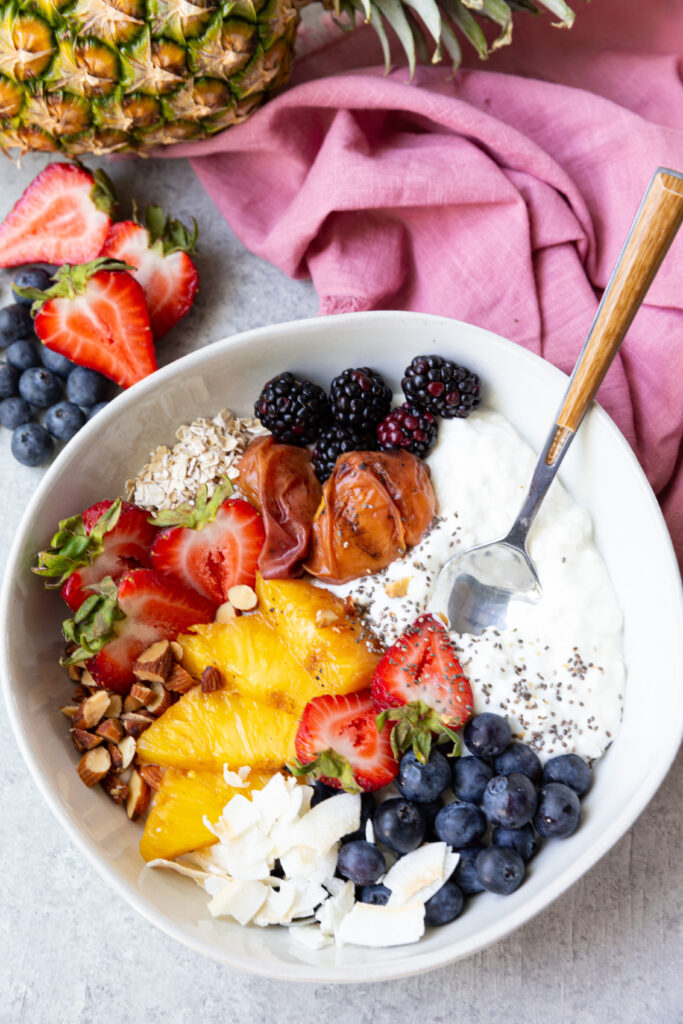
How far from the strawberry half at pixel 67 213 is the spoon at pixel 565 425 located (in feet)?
3.89

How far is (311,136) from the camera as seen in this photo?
216 centimetres

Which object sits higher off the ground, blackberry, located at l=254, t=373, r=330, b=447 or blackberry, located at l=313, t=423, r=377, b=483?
blackberry, located at l=254, t=373, r=330, b=447

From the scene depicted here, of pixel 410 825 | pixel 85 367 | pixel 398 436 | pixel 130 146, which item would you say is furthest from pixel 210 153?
pixel 410 825

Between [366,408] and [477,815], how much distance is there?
0.87m

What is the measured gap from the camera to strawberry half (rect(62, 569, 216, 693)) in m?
1.79

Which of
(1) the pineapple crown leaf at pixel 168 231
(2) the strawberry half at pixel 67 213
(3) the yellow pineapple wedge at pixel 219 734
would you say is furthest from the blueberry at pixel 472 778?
(2) the strawberry half at pixel 67 213

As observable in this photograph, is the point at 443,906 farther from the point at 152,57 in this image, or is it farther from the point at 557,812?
the point at 152,57

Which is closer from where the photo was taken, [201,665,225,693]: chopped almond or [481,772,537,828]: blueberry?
[481,772,537,828]: blueberry

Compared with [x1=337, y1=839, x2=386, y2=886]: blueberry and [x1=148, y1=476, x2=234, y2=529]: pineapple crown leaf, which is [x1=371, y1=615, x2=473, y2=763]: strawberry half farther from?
[x1=148, y1=476, x2=234, y2=529]: pineapple crown leaf

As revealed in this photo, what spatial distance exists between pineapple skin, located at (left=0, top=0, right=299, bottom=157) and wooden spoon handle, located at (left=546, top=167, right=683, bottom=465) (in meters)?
0.91

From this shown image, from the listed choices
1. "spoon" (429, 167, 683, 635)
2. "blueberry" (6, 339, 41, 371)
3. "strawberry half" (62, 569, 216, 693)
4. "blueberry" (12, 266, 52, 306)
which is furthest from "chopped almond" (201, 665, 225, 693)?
"blueberry" (12, 266, 52, 306)

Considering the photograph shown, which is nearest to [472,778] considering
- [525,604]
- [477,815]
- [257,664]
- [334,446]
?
[477,815]

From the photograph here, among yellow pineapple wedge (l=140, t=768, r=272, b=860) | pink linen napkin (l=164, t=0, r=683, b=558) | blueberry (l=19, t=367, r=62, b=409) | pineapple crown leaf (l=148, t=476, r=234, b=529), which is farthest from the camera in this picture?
blueberry (l=19, t=367, r=62, b=409)

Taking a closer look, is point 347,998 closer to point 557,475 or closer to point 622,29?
point 557,475
